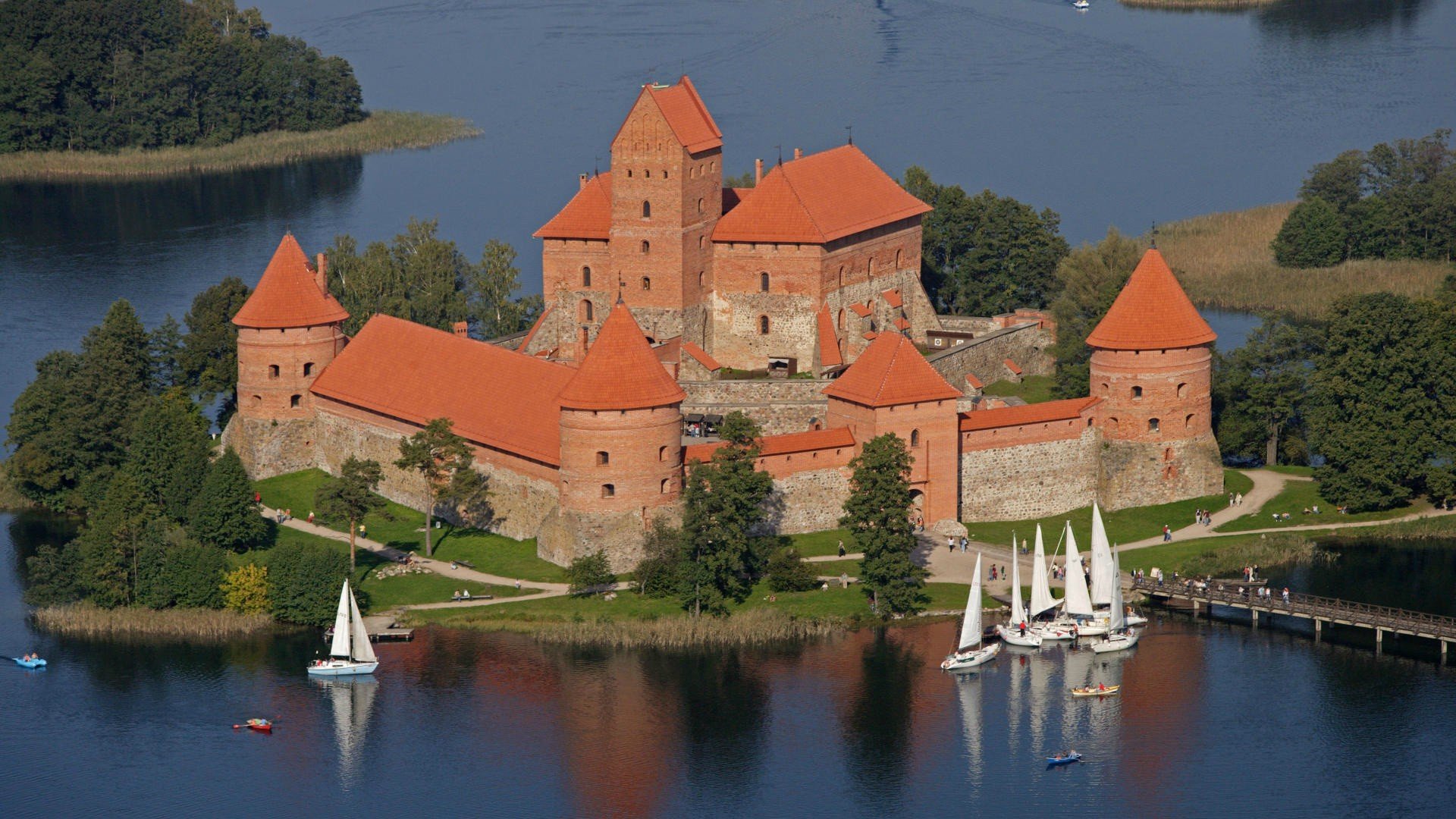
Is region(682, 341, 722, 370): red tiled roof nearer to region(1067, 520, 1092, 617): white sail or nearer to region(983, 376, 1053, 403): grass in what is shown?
region(983, 376, 1053, 403): grass

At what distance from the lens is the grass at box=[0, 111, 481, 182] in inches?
5113

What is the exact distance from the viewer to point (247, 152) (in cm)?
13275

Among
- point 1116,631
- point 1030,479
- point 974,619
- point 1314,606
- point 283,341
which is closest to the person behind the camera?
point 974,619

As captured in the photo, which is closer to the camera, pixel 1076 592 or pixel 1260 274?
pixel 1076 592

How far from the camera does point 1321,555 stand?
225 feet

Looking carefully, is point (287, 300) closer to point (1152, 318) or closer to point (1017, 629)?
point (1017, 629)

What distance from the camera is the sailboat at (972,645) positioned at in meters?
60.2

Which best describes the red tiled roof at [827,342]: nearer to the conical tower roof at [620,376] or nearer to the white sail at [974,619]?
the conical tower roof at [620,376]

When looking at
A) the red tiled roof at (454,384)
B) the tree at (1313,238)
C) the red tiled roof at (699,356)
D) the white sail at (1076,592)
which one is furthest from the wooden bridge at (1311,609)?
the tree at (1313,238)

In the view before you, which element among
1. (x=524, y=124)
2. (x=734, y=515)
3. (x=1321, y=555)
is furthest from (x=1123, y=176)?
(x=734, y=515)

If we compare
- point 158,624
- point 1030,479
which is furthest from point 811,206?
point 158,624

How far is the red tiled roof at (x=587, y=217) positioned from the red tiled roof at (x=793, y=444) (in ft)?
42.7

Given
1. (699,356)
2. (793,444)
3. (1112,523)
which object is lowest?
(1112,523)

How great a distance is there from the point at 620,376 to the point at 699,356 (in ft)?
42.6
